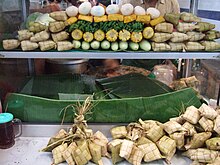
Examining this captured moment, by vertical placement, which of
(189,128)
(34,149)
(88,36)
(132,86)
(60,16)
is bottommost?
(34,149)

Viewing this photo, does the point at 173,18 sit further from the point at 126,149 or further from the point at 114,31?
the point at 126,149

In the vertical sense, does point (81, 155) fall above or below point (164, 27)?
below

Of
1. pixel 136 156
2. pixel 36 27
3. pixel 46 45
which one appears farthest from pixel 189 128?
pixel 36 27

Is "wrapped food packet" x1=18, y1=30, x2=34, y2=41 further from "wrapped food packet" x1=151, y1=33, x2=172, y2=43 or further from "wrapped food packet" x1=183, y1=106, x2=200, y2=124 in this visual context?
"wrapped food packet" x1=183, y1=106, x2=200, y2=124

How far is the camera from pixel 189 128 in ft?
4.12

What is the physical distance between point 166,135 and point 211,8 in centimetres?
104

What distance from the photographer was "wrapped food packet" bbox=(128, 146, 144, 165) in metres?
1.16

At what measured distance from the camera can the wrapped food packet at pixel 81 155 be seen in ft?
3.82

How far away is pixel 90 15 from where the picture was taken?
1281 mm

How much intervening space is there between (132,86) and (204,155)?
24.1 inches

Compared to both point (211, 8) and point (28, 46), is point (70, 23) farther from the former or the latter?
point (211, 8)

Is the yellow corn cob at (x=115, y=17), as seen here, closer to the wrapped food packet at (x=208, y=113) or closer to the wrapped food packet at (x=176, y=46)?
the wrapped food packet at (x=176, y=46)

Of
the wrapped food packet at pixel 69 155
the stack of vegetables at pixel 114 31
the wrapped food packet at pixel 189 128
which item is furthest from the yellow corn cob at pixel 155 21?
the wrapped food packet at pixel 69 155

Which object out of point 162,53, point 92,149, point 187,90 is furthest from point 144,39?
point 92,149
